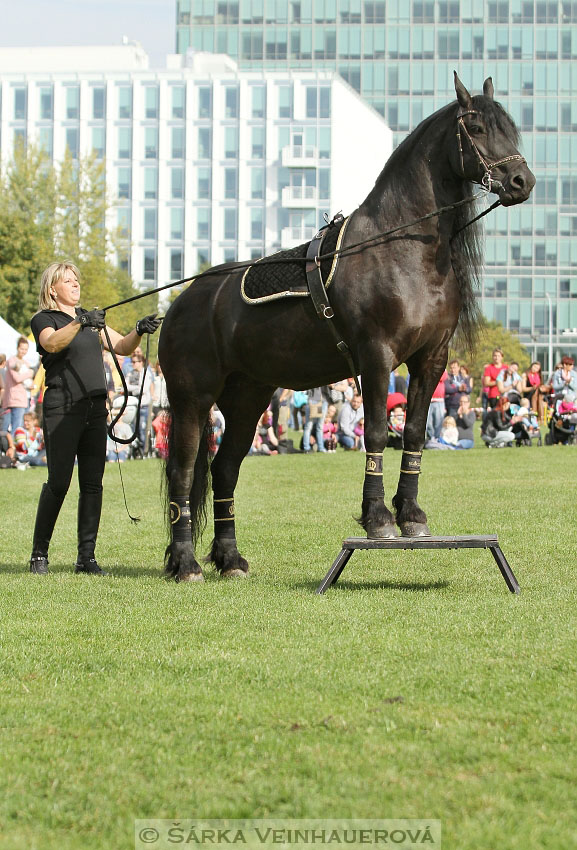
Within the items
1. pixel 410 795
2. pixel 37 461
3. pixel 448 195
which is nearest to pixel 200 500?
pixel 448 195

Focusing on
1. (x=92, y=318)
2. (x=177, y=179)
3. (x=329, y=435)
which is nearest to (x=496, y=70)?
(x=177, y=179)

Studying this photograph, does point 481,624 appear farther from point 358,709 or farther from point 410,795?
point 410,795

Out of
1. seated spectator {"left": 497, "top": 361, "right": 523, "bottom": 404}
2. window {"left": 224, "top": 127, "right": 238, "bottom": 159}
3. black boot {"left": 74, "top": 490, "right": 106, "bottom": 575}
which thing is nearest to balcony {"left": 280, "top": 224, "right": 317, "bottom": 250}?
window {"left": 224, "top": 127, "right": 238, "bottom": 159}

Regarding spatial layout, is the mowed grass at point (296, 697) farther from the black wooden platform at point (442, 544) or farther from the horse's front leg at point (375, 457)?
the horse's front leg at point (375, 457)

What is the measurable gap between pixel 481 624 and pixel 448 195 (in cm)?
297

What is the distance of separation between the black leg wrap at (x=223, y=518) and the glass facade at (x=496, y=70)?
100 meters

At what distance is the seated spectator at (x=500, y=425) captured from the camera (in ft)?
88.3

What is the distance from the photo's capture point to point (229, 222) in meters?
95.4

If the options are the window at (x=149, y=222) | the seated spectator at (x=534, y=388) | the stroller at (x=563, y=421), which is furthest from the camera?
the window at (x=149, y=222)

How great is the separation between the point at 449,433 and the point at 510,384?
2227mm

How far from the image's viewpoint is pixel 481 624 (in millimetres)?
6340

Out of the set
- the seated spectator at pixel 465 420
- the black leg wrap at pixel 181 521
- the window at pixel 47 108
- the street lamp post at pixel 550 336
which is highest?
the window at pixel 47 108

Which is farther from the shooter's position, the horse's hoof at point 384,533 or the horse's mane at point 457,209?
the horse's mane at point 457,209

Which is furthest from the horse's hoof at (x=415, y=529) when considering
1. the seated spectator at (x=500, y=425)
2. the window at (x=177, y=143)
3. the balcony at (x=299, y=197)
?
the window at (x=177, y=143)
